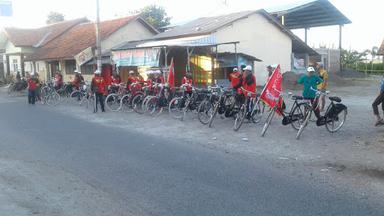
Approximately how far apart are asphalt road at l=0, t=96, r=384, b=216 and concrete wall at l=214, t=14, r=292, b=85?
55.3 feet

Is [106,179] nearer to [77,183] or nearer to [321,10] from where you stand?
[77,183]

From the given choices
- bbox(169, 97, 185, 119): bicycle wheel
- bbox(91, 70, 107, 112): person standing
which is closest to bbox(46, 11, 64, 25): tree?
bbox(91, 70, 107, 112): person standing

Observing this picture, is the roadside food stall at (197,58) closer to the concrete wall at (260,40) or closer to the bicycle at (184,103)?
the concrete wall at (260,40)

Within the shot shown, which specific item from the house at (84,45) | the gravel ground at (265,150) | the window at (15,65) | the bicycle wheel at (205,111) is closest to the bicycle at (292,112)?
the gravel ground at (265,150)

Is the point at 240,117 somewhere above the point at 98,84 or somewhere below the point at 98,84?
below

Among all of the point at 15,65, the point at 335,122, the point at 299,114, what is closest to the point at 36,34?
the point at 15,65

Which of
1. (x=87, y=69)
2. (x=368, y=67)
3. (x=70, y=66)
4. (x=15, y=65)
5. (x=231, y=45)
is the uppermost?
(x=231, y=45)

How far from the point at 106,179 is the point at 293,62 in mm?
26418

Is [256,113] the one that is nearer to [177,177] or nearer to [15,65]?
[177,177]

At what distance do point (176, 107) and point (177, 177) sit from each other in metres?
7.93

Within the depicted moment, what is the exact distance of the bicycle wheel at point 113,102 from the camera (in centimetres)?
1739

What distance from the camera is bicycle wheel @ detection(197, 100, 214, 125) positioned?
42.6ft

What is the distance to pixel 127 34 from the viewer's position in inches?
1320

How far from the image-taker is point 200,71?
82.3 feet
